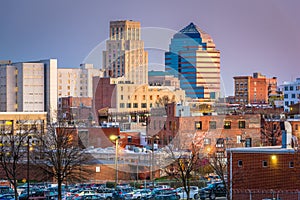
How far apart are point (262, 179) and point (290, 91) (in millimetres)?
73623

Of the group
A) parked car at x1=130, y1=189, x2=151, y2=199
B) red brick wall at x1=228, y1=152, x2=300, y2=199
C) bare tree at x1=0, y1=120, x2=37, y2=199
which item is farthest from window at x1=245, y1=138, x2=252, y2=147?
red brick wall at x1=228, y1=152, x2=300, y2=199

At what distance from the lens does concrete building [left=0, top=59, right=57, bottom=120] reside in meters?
104

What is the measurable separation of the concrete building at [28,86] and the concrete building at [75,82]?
36.4ft

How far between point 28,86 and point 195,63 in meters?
80.9

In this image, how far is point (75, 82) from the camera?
12300 centimetres

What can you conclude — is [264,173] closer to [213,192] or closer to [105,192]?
[213,192]

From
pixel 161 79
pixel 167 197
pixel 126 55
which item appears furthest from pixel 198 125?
pixel 161 79

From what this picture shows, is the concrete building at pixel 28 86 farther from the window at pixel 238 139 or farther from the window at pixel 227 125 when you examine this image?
the window at pixel 238 139

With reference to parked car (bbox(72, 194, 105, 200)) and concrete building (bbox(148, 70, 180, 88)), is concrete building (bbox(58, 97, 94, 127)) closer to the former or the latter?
concrete building (bbox(148, 70, 180, 88))

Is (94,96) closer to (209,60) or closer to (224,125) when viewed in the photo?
(224,125)

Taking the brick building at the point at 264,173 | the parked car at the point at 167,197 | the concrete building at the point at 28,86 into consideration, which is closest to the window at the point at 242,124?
the parked car at the point at 167,197

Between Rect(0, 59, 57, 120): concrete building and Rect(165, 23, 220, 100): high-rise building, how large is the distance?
6697 centimetres

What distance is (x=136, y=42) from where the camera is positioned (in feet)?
483

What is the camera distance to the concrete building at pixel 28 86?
103875 millimetres
